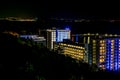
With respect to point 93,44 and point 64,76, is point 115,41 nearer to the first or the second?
point 93,44

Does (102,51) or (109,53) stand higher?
(102,51)

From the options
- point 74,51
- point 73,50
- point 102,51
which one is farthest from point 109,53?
point 73,50

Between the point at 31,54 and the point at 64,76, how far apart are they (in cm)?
304

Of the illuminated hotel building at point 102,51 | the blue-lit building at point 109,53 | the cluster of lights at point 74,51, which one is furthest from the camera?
the cluster of lights at point 74,51

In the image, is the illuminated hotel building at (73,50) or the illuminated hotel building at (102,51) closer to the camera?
the illuminated hotel building at (102,51)

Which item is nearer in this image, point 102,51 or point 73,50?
point 102,51

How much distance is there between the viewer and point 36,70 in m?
11.0

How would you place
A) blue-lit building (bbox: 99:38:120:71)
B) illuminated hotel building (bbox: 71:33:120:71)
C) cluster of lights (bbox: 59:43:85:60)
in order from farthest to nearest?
cluster of lights (bbox: 59:43:85:60), blue-lit building (bbox: 99:38:120:71), illuminated hotel building (bbox: 71:33:120:71)

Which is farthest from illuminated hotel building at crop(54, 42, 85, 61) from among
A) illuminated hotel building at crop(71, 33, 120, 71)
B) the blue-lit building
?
the blue-lit building

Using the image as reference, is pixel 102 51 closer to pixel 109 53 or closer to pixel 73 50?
pixel 109 53

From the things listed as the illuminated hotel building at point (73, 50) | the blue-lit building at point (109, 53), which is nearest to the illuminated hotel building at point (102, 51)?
the blue-lit building at point (109, 53)

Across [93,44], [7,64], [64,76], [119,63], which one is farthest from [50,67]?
[119,63]

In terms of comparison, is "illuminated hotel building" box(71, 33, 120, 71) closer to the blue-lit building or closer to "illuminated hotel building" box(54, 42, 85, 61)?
the blue-lit building

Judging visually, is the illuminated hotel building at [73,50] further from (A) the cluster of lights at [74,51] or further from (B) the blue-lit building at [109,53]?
(B) the blue-lit building at [109,53]
